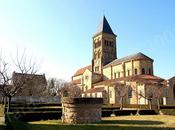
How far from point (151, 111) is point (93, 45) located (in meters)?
50.8

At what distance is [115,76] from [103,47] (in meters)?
11.2

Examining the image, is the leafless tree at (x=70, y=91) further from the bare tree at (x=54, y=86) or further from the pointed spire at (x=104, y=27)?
the pointed spire at (x=104, y=27)

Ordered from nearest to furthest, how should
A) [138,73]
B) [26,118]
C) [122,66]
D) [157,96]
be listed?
[26,118] → [157,96] → [138,73] → [122,66]

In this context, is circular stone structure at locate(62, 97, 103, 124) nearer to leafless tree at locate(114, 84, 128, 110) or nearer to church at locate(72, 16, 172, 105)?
church at locate(72, 16, 172, 105)

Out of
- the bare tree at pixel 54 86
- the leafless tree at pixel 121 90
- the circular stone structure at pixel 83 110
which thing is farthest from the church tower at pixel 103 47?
the circular stone structure at pixel 83 110

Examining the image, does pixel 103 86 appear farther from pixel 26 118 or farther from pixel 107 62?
pixel 26 118

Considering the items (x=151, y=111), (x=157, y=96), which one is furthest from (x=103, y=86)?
(x=151, y=111)

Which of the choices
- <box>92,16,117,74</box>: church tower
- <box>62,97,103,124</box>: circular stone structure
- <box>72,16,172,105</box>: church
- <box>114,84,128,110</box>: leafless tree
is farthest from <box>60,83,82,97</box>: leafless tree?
<box>62,97,103,124</box>: circular stone structure

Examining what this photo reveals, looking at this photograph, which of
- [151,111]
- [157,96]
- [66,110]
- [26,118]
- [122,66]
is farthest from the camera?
[122,66]

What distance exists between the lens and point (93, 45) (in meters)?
84.6

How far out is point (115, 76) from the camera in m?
73.1

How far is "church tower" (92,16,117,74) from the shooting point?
79.5 metres

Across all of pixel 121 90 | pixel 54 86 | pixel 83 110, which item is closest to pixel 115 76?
pixel 121 90

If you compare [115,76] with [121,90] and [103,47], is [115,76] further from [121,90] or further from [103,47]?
[121,90]
